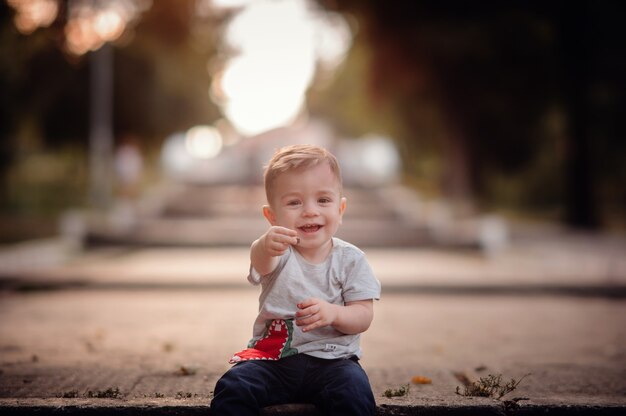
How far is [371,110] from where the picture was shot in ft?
108

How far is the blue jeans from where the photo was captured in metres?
3.65

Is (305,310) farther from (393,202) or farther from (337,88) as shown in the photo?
(337,88)

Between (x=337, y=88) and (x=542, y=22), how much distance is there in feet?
141

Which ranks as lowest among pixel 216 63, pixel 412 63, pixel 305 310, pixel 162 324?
pixel 162 324

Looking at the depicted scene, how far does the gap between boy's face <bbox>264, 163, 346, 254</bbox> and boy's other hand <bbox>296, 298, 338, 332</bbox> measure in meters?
0.33

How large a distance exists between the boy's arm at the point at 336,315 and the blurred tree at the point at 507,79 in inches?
832

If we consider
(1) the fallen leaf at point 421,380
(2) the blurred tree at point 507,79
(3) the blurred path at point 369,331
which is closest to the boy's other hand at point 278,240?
(3) the blurred path at point 369,331

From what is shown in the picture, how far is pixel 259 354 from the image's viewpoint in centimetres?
387

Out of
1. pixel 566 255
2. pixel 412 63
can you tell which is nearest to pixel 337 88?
pixel 412 63

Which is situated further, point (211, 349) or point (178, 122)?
point (178, 122)

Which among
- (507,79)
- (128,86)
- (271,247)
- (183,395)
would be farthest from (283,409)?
(128,86)

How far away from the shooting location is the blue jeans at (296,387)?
12.0 feet

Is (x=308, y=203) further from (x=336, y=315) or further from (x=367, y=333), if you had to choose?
(x=367, y=333)

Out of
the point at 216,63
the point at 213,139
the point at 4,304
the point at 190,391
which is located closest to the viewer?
the point at 190,391
